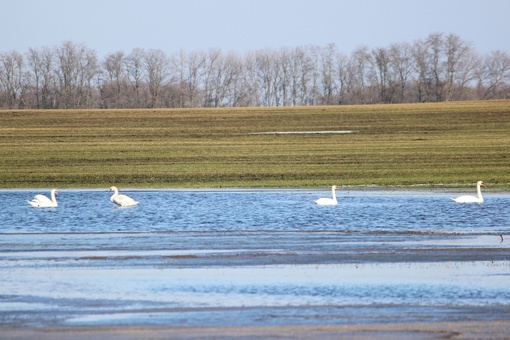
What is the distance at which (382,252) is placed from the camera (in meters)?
16.8

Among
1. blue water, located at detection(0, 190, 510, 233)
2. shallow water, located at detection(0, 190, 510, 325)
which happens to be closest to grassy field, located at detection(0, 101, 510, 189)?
blue water, located at detection(0, 190, 510, 233)

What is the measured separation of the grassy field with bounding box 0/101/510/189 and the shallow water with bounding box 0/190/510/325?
38.2ft

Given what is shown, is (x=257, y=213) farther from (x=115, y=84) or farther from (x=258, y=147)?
(x=115, y=84)

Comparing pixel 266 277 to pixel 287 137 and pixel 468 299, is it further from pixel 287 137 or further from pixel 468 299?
pixel 287 137

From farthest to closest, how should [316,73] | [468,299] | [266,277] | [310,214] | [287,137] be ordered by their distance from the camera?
1. [316,73]
2. [287,137]
3. [310,214]
4. [266,277]
5. [468,299]

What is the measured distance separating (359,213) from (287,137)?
101ft

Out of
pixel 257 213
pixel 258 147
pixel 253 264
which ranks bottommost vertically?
pixel 253 264

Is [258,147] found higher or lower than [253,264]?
higher

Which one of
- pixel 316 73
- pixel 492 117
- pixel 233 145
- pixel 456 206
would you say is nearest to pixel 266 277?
pixel 456 206

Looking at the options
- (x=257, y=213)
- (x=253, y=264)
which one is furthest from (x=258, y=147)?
(x=253, y=264)

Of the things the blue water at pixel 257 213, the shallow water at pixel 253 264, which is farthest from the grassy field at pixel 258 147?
the shallow water at pixel 253 264

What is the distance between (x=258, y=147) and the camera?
4997 centimetres

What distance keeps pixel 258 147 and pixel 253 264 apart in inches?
1364

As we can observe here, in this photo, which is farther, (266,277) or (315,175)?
(315,175)
